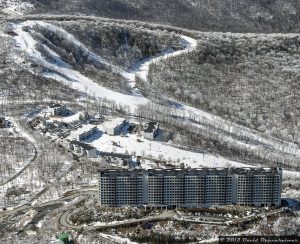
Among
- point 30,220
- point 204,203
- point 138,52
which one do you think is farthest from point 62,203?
point 138,52

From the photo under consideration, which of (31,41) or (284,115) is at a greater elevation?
(31,41)

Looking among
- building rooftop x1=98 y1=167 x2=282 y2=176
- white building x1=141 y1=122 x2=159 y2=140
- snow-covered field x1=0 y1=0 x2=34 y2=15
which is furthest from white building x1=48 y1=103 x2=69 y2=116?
snow-covered field x1=0 y1=0 x2=34 y2=15

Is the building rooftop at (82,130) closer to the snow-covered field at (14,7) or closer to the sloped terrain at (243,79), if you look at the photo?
the sloped terrain at (243,79)

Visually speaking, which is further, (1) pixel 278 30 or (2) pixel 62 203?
(1) pixel 278 30

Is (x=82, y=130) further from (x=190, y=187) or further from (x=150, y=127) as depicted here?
(x=190, y=187)

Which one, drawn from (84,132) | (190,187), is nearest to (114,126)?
(84,132)

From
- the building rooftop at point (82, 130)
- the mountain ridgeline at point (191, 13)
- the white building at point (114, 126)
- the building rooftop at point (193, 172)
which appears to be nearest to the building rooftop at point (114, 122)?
the white building at point (114, 126)

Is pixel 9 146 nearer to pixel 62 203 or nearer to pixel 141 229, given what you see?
pixel 62 203
